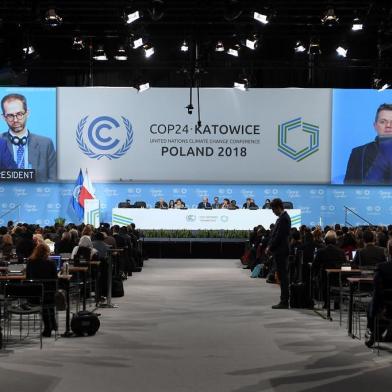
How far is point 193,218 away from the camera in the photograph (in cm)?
2144

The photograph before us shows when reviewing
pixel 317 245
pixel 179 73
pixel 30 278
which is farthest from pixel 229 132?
pixel 30 278

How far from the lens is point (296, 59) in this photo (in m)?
25.6

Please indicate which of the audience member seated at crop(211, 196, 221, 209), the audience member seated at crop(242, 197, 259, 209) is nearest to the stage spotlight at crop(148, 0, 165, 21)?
the audience member seated at crop(211, 196, 221, 209)

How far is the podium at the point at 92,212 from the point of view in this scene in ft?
74.1

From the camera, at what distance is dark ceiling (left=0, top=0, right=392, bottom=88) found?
19328 mm

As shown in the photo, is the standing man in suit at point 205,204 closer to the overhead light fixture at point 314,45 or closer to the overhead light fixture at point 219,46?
the overhead light fixture at point 219,46

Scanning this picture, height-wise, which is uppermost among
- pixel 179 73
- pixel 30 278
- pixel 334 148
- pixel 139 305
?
pixel 179 73

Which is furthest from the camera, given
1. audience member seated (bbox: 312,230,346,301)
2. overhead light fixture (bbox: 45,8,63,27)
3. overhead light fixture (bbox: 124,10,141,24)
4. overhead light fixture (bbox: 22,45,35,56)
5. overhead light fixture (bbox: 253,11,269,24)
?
overhead light fixture (bbox: 22,45,35,56)

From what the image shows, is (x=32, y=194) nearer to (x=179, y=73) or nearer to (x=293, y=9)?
(x=179, y=73)

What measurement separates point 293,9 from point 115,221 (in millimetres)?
8356

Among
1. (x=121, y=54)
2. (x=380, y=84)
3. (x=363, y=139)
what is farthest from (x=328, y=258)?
(x=363, y=139)

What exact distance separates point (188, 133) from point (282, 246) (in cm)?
1415

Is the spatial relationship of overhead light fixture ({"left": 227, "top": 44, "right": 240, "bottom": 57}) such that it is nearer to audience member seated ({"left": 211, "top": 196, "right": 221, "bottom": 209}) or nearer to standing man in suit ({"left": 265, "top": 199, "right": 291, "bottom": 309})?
audience member seated ({"left": 211, "top": 196, "right": 221, "bottom": 209})

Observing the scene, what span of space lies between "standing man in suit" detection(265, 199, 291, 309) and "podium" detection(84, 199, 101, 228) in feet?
39.2
